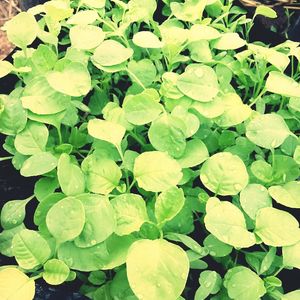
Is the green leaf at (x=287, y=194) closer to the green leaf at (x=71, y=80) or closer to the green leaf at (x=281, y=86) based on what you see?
the green leaf at (x=281, y=86)

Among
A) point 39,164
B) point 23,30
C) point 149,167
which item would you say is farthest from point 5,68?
point 149,167

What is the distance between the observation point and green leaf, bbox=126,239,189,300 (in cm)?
50

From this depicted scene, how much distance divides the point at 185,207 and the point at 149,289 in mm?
167

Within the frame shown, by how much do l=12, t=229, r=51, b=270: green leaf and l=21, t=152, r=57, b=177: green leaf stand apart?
0.09 m

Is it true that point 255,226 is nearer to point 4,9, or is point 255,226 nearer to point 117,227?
point 117,227

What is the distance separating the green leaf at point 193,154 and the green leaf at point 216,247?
100 millimetres

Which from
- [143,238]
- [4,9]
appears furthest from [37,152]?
[4,9]

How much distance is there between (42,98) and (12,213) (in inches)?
6.6

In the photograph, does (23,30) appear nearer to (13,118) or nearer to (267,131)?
(13,118)

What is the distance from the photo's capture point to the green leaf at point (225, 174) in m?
0.61

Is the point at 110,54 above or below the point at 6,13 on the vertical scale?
above

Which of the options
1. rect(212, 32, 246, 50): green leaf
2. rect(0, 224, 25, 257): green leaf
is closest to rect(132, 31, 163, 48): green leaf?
rect(212, 32, 246, 50): green leaf

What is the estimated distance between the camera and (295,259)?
0.57 m

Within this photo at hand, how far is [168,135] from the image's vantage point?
2.10 ft
